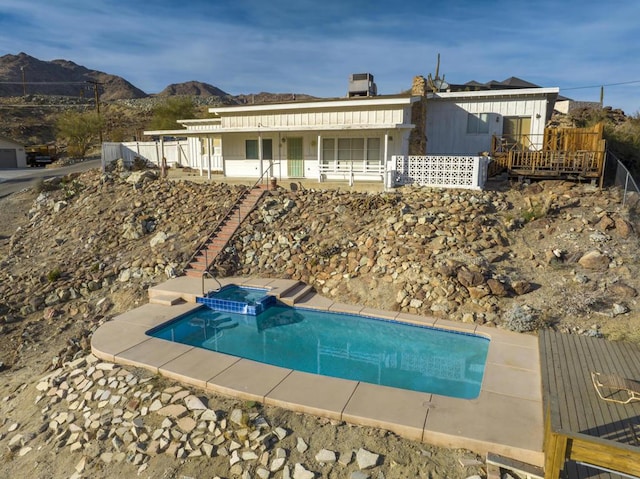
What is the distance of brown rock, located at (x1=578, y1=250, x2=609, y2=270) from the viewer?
1085 cm

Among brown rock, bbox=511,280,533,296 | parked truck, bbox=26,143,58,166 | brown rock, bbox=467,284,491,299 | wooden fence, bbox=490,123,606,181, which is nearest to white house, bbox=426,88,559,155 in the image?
wooden fence, bbox=490,123,606,181

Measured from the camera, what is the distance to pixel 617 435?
502cm

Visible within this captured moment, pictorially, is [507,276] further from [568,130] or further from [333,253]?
[568,130]

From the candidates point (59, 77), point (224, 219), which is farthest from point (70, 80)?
point (224, 219)

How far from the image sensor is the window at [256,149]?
2131cm

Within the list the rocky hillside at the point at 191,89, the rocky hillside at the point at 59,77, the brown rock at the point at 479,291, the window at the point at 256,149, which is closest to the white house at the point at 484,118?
the window at the point at 256,149

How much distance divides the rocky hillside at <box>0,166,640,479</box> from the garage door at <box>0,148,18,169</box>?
2683 cm

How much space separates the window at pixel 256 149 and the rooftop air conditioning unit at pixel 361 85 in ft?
17.0

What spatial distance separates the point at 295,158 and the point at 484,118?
911cm

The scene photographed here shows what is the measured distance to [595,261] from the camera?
1093 centimetres

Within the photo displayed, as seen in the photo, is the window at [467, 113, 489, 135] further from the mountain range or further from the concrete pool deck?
the mountain range

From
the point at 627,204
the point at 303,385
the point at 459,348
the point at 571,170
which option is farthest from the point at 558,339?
the point at 571,170

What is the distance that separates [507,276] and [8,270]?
16.6 metres

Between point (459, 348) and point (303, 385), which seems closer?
point (303, 385)
